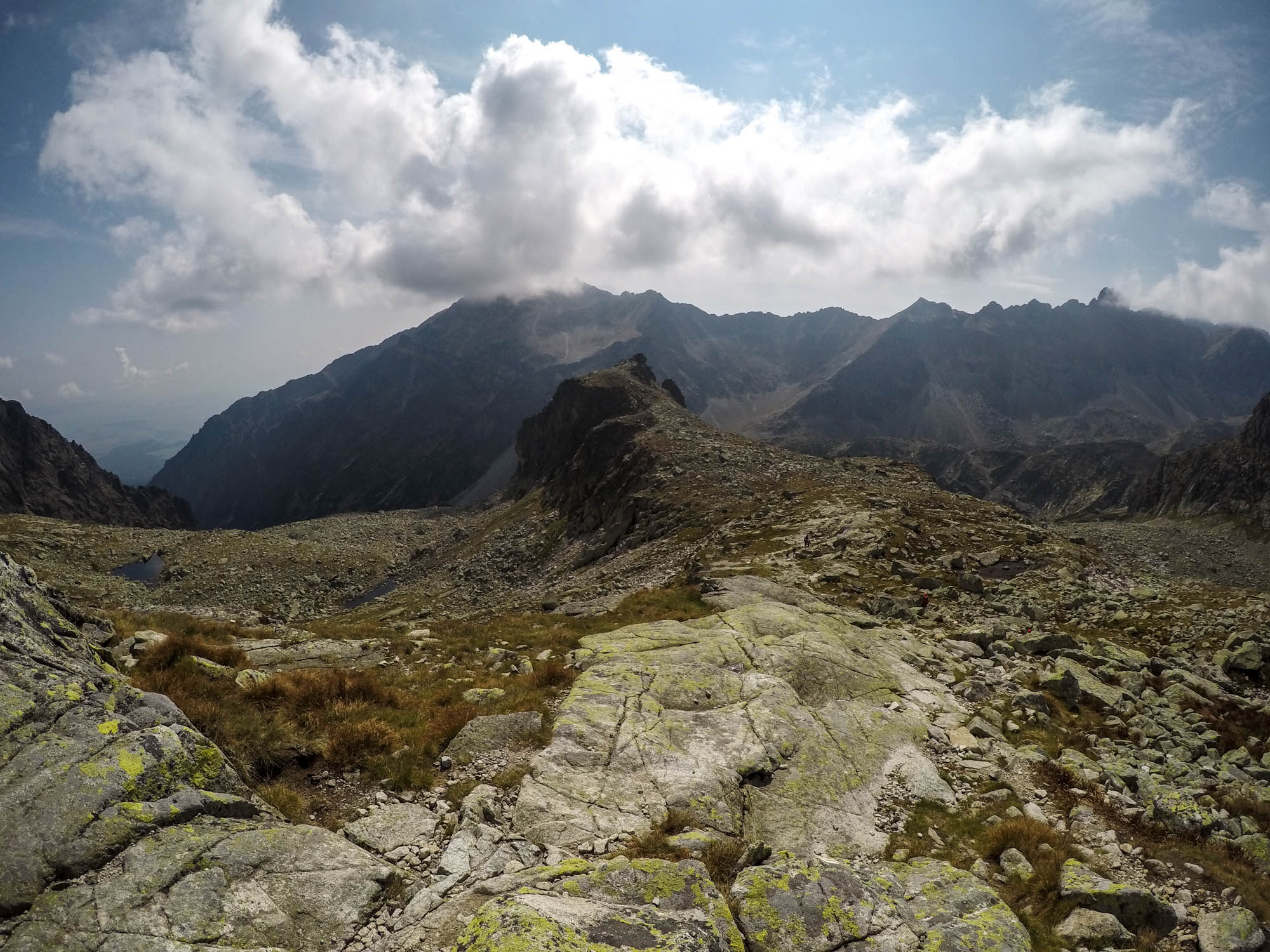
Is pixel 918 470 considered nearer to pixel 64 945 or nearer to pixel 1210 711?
pixel 1210 711

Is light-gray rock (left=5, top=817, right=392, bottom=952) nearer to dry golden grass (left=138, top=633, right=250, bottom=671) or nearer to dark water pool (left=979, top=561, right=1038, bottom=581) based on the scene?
dry golden grass (left=138, top=633, right=250, bottom=671)

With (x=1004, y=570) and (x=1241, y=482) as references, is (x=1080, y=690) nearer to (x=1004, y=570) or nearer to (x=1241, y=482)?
(x=1004, y=570)

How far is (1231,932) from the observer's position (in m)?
10.5

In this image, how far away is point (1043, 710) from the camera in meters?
19.9

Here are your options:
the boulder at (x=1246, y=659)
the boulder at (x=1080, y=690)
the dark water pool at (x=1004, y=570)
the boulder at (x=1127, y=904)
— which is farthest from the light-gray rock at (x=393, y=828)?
the dark water pool at (x=1004, y=570)

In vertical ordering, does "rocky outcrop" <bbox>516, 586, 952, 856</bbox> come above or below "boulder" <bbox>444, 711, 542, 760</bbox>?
below

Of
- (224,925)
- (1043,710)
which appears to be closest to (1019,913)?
(1043,710)

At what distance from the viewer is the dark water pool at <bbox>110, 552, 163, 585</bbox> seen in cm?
9325

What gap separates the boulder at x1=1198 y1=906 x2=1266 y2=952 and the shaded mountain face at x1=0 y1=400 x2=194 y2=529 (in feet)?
752

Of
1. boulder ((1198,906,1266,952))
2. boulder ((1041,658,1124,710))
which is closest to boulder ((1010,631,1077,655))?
boulder ((1041,658,1124,710))

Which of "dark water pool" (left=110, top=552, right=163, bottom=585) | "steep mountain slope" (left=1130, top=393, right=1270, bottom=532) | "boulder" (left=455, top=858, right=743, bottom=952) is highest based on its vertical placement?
"boulder" (left=455, top=858, right=743, bottom=952)

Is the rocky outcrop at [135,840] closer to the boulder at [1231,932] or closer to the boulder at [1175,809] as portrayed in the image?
the boulder at [1231,932]

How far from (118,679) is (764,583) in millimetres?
26741

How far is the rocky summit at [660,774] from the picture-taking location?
313 inches
